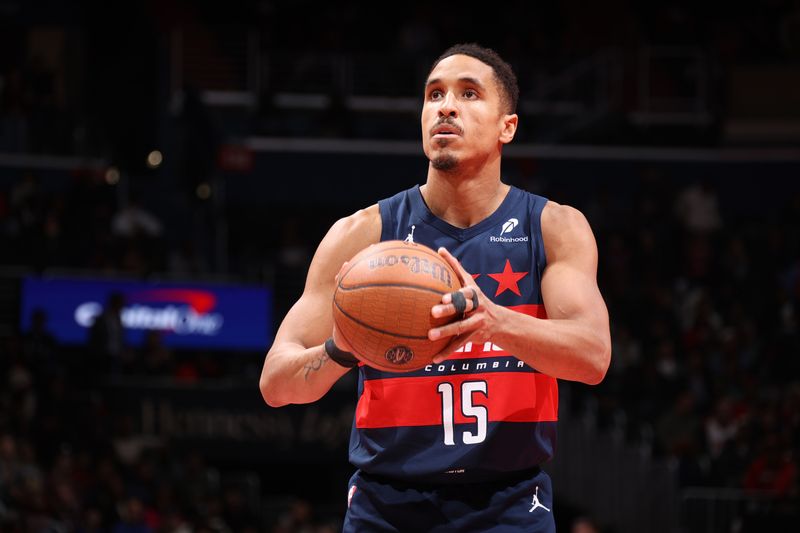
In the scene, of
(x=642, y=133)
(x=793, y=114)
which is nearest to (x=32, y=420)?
(x=642, y=133)

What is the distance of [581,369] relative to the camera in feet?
13.6

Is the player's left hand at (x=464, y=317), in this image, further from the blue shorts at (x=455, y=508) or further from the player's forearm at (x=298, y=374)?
the blue shorts at (x=455, y=508)

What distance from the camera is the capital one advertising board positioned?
19375 millimetres

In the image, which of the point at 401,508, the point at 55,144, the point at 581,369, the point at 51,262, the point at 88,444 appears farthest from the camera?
the point at 55,144

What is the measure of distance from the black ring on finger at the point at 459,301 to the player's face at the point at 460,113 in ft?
3.07

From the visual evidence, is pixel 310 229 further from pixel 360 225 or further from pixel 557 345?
pixel 557 345

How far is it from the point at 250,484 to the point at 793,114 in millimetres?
13595

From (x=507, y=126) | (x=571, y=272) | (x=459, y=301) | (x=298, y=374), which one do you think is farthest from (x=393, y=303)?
(x=507, y=126)

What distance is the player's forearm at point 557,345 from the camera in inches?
156

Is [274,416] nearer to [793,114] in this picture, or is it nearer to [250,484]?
Answer: [250,484]

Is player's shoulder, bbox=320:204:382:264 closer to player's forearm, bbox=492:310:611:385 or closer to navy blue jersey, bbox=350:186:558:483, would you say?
navy blue jersey, bbox=350:186:558:483

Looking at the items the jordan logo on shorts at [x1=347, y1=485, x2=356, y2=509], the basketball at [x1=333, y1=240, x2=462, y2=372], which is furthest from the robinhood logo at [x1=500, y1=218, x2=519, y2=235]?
the jordan logo on shorts at [x1=347, y1=485, x2=356, y2=509]

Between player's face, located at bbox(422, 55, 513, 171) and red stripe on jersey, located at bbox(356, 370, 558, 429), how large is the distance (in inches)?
31.0

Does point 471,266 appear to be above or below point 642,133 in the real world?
below
